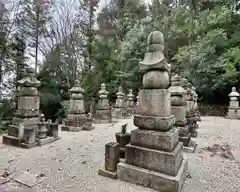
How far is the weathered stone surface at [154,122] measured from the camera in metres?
2.34

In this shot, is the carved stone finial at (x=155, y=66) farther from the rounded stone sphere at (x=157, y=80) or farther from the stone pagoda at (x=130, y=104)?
the stone pagoda at (x=130, y=104)

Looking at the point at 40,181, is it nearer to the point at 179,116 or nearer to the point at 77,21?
the point at 179,116

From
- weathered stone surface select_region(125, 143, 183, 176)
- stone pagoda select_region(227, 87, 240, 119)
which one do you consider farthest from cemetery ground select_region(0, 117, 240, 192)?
stone pagoda select_region(227, 87, 240, 119)

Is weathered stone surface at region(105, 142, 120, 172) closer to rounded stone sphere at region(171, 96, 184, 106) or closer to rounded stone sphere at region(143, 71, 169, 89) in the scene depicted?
rounded stone sphere at region(143, 71, 169, 89)

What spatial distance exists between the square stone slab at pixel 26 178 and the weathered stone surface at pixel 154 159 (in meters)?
1.32

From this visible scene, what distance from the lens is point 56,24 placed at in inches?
455

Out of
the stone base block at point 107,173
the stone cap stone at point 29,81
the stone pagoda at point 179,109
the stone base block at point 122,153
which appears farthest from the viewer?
the stone cap stone at point 29,81

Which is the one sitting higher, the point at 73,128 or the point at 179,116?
the point at 179,116

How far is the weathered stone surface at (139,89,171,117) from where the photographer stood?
94.7 inches

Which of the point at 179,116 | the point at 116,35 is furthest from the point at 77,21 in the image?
the point at 179,116

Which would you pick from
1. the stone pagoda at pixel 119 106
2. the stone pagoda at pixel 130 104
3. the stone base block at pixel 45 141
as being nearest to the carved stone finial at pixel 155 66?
the stone base block at pixel 45 141

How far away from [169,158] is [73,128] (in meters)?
4.15

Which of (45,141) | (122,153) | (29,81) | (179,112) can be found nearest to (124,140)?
(122,153)

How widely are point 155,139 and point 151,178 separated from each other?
0.50 meters
